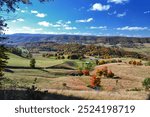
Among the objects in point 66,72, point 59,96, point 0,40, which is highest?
point 0,40

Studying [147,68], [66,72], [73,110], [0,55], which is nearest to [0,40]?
[0,55]

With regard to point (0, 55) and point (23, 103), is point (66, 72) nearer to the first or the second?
point (0, 55)

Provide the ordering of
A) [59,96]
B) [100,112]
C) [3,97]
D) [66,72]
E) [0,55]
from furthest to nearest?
[66,72] → [0,55] → [59,96] → [3,97] → [100,112]

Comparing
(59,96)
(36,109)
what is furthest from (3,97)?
(36,109)

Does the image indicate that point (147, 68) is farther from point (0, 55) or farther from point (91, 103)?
point (91, 103)

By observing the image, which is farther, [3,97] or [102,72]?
[102,72]

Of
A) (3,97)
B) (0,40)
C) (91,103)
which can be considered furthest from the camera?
(0,40)

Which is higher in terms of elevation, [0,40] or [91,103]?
[0,40]

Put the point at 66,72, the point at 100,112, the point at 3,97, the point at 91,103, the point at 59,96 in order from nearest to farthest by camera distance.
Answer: the point at 100,112
the point at 91,103
the point at 3,97
the point at 59,96
the point at 66,72

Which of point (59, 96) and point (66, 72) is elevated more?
point (59, 96)
